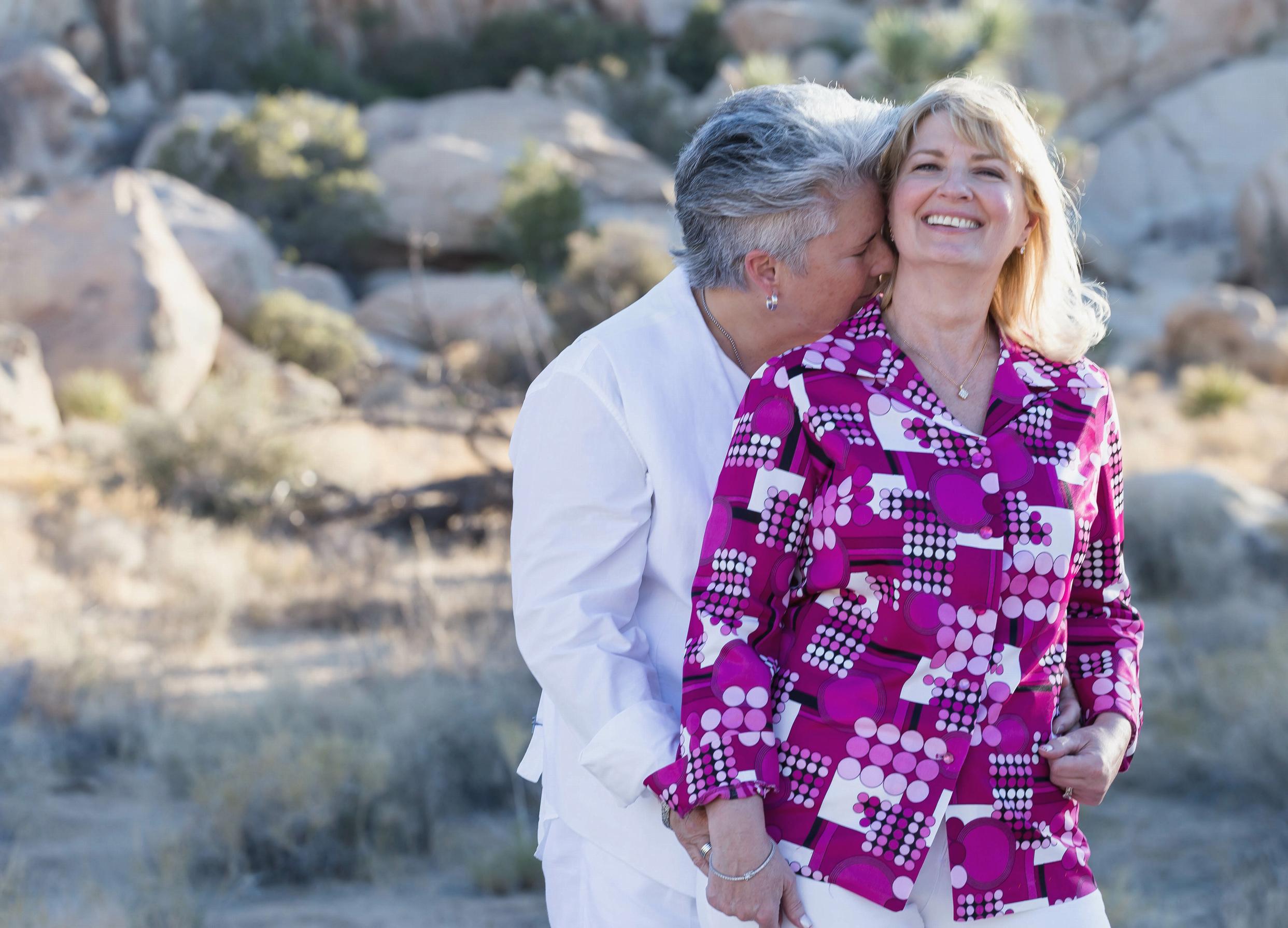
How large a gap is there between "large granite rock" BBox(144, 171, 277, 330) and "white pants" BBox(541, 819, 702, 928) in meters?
15.3

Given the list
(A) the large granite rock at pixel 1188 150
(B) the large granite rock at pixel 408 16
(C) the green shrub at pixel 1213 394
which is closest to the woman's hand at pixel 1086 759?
(C) the green shrub at pixel 1213 394

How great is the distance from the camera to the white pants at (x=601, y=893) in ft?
5.66

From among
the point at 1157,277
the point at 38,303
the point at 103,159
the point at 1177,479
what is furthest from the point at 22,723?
the point at 1157,277

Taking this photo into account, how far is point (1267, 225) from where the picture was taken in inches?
875

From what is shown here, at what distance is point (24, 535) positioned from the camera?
802cm

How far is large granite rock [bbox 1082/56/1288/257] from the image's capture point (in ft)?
98.8

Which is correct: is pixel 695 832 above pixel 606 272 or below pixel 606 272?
above

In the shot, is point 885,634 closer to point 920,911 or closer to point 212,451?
point 920,911

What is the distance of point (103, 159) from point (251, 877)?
934 inches

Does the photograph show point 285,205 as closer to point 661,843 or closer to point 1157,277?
point 1157,277

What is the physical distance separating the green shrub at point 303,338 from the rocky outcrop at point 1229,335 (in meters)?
11.3

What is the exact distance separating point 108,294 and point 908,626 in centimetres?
1368

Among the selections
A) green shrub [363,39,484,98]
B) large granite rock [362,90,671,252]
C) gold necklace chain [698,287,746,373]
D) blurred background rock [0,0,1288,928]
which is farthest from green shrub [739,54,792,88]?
green shrub [363,39,484,98]

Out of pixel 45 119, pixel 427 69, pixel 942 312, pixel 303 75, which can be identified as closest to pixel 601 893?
pixel 942 312
